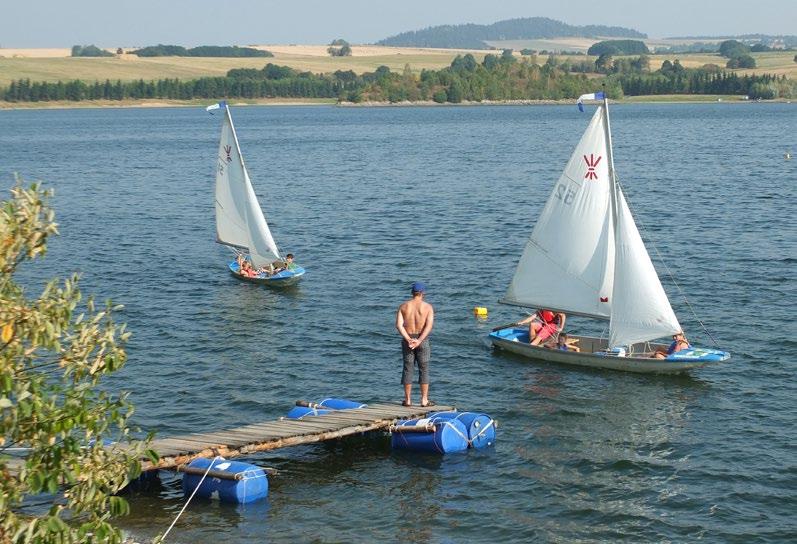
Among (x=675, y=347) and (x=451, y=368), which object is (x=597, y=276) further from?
(x=451, y=368)

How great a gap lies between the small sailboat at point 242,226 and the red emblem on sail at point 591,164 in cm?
1634

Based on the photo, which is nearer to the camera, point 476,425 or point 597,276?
point 476,425

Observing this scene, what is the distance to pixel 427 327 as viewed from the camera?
27562 millimetres

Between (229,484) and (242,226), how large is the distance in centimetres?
2774

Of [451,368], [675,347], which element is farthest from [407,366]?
[675,347]

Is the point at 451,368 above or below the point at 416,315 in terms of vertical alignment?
below

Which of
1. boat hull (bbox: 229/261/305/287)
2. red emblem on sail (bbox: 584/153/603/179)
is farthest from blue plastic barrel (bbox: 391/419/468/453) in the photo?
boat hull (bbox: 229/261/305/287)

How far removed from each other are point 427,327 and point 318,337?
12.6 metres

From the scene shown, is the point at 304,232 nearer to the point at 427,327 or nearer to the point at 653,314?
the point at 653,314

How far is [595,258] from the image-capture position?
3569 cm

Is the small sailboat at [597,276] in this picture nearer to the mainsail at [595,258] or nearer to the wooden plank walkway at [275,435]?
the mainsail at [595,258]

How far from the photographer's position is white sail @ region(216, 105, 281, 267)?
4950 centimetres

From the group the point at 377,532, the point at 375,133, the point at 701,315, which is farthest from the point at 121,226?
the point at 375,133

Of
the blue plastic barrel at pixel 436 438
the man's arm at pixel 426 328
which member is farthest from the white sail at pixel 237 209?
the blue plastic barrel at pixel 436 438
